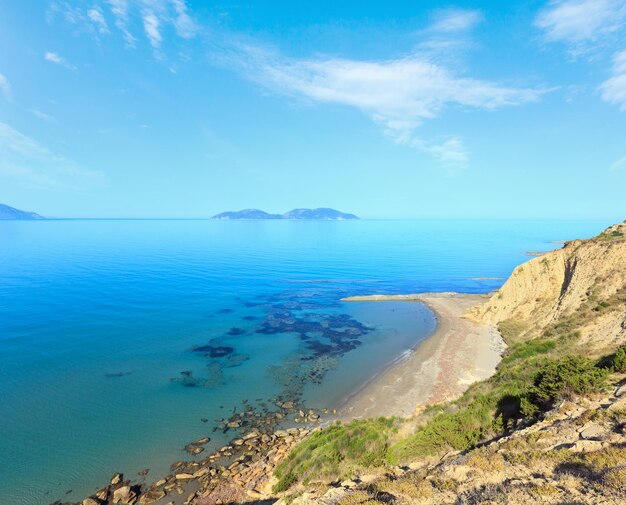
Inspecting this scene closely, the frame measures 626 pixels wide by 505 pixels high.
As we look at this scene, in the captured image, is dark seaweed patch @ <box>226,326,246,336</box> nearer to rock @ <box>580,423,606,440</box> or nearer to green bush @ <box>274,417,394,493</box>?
green bush @ <box>274,417,394,493</box>

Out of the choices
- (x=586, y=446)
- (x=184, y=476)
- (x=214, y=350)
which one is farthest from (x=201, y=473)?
(x=214, y=350)

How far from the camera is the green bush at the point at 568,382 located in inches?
578

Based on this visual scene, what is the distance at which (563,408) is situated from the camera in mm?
13734

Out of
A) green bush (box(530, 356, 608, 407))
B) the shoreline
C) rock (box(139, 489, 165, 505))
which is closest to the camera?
green bush (box(530, 356, 608, 407))

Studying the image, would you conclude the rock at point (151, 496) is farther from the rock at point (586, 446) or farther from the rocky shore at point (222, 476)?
the rock at point (586, 446)

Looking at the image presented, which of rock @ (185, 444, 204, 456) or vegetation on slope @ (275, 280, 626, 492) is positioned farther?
rock @ (185, 444, 204, 456)

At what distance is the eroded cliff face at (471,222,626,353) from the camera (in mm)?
26406

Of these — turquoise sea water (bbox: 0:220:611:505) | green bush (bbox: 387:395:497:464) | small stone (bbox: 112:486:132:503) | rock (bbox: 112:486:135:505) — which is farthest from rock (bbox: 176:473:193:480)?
green bush (bbox: 387:395:497:464)

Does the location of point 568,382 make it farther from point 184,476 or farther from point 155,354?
point 155,354

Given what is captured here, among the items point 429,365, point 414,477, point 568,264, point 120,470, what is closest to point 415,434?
point 414,477

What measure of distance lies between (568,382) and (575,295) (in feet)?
89.7

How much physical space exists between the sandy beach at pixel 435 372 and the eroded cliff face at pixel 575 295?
4566 millimetres

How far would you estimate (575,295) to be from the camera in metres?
36.2

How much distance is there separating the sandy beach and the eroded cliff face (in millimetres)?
4566
